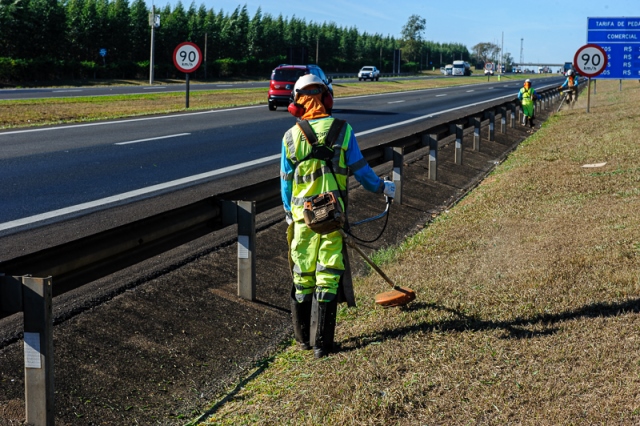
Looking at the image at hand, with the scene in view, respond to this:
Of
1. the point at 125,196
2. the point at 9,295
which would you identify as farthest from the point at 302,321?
the point at 125,196

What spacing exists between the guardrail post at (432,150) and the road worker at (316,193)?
7.28 metres

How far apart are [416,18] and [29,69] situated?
472ft

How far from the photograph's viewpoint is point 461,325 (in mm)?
5504

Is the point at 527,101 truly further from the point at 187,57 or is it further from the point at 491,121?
the point at 187,57

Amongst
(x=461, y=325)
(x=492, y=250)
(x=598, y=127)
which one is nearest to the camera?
(x=461, y=325)

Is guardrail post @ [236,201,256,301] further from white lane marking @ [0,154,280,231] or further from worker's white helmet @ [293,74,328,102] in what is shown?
white lane marking @ [0,154,280,231]

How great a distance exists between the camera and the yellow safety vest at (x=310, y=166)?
530 cm

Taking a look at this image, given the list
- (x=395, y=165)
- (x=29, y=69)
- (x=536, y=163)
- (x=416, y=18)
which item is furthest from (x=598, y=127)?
(x=416, y=18)

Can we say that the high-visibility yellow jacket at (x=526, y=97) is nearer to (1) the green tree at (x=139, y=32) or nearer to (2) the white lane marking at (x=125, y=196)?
(2) the white lane marking at (x=125, y=196)

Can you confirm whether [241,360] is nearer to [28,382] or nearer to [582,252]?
[28,382]

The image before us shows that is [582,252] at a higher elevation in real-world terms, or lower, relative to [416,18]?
lower

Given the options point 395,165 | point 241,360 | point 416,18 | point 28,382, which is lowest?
point 241,360

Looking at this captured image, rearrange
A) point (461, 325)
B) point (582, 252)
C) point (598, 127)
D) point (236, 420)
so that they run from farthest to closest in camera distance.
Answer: point (598, 127) → point (582, 252) → point (461, 325) → point (236, 420)

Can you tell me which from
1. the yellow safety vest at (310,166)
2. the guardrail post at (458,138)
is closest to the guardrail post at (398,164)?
the guardrail post at (458,138)
